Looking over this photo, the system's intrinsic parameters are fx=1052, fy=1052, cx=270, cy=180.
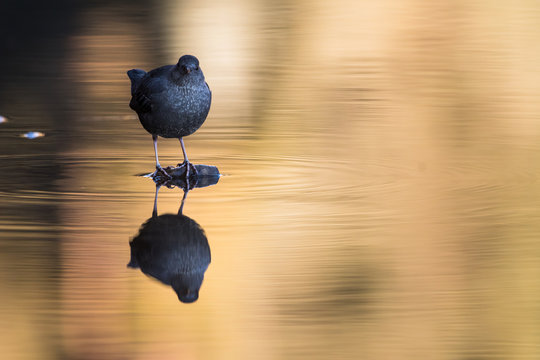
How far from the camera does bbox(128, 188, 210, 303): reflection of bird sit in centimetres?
500

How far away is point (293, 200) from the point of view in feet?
21.5

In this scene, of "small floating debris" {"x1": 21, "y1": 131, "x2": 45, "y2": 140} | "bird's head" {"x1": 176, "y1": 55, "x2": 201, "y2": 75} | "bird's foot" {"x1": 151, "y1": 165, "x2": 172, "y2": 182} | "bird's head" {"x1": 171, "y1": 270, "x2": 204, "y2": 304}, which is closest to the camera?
"bird's head" {"x1": 171, "y1": 270, "x2": 204, "y2": 304}

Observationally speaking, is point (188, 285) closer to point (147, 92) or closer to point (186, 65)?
point (186, 65)

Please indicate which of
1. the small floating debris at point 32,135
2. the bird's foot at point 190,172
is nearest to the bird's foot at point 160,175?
the bird's foot at point 190,172

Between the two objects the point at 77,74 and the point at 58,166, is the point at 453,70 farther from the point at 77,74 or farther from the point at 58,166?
the point at 58,166

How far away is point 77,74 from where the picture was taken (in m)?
11.5

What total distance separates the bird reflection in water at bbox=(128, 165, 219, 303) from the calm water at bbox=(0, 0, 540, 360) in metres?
0.07

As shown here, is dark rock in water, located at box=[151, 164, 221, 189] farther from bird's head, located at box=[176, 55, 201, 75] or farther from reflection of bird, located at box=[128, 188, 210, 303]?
reflection of bird, located at box=[128, 188, 210, 303]

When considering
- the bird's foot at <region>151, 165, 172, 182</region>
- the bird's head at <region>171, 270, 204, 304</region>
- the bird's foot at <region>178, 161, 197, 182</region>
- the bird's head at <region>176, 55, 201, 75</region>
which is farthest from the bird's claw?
the bird's head at <region>171, 270, 204, 304</region>

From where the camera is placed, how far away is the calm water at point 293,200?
433 cm

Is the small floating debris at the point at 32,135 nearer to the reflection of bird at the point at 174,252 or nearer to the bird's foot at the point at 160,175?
the bird's foot at the point at 160,175

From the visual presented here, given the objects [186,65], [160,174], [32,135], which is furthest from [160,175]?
[32,135]

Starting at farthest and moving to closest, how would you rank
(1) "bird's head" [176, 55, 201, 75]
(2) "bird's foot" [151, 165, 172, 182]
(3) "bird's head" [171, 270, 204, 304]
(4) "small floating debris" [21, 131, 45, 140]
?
1. (4) "small floating debris" [21, 131, 45, 140]
2. (2) "bird's foot" [151, 165, 172, 182]
3. (1) "bird's head" [176, 55, 201, 75]
4. (3) "bird's head" [171, 270, 204, 304]

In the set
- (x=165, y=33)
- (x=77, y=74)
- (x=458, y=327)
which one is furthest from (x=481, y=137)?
(x=165, y=33)
